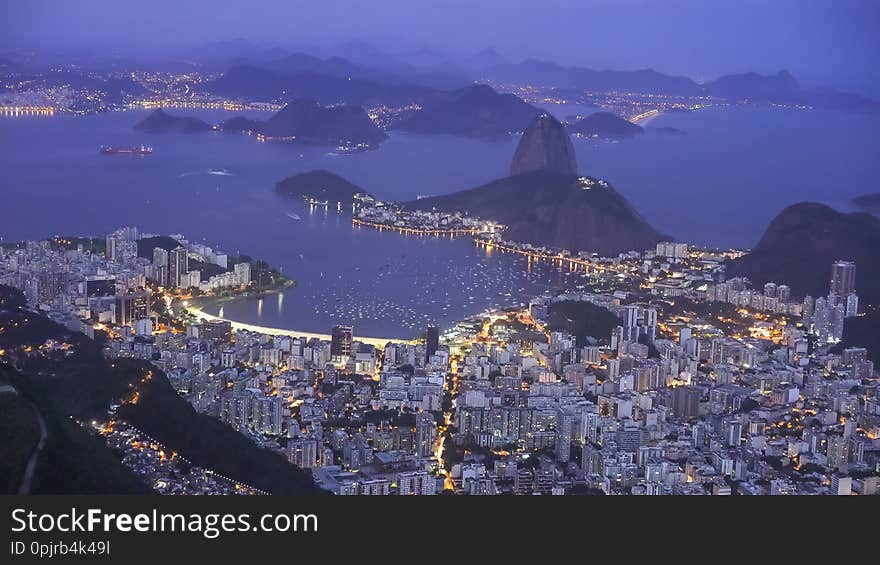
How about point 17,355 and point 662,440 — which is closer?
point 662,440

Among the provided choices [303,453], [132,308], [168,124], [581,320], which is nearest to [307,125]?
[168,124]

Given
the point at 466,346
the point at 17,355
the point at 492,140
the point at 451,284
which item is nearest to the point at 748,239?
the point at 451,284

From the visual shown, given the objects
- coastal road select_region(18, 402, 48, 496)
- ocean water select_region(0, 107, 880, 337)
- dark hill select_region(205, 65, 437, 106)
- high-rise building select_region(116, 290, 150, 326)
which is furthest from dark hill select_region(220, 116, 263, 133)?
coastal road select_region(18, 402, 48, 496)

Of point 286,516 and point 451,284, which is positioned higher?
point 286,516

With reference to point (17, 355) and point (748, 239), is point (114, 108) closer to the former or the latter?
point (748, 239)

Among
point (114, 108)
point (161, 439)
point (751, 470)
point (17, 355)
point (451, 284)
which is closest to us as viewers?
point (161, 439)

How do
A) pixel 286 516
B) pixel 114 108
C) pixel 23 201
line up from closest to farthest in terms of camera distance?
pixel 286 516, pixel 23 201, pixel 114 108

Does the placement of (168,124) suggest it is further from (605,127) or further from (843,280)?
(843,280)
